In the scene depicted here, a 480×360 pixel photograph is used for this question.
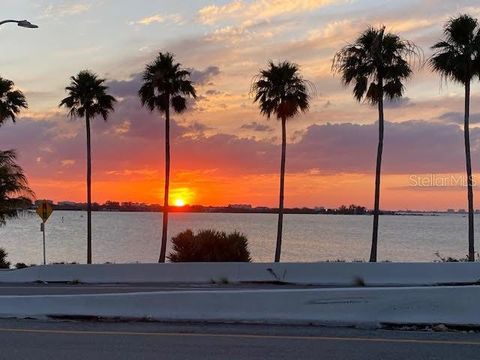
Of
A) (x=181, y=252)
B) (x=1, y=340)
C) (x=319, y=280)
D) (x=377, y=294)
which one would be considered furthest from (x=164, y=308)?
(x=181, y=252)

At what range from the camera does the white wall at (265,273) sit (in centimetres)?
1866

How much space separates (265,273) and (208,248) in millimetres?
9773

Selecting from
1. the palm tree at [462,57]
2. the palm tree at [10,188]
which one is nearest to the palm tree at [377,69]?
the palm tree at [462,57]

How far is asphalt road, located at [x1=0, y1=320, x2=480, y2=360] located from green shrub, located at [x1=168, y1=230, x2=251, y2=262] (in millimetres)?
19864

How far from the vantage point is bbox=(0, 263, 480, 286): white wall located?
61.2 ft

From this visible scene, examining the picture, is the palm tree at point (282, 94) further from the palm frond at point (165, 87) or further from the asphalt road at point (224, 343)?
the asphalt road at point (224, 343)

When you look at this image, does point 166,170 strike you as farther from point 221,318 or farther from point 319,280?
point 221,318

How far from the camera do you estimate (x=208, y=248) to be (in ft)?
98.9

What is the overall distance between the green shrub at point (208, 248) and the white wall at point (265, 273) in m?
8.02

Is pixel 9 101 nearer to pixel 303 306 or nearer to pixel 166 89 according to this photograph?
pixel 166 89

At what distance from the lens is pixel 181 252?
3025cm

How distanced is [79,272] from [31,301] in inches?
440

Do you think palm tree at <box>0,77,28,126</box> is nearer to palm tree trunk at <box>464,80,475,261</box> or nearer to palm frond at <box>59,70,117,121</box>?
palm frond at <box>59,70,117,121</box>

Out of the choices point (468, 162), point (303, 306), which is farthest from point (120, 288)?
point (468, 162)
